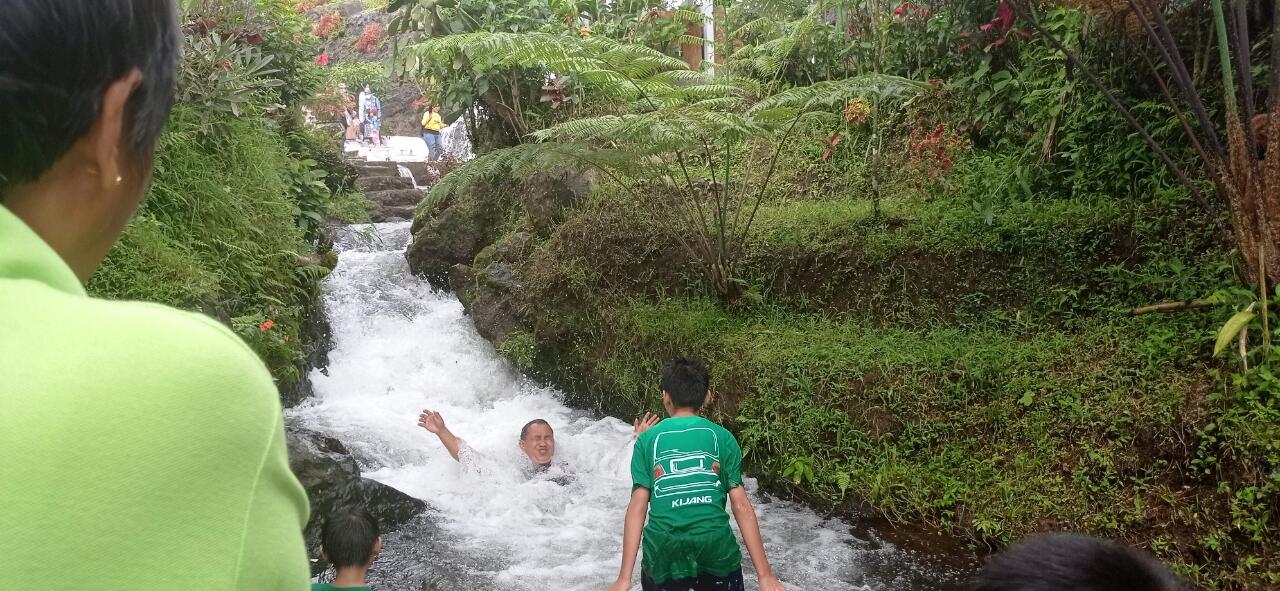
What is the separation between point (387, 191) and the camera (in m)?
14.0

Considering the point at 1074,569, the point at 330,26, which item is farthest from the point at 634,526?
the point at 330,26

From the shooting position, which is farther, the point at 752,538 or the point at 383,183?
the point at 383,183

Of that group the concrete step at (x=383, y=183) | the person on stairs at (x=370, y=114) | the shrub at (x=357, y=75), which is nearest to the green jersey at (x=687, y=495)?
the concrete step at (x=383, y=183)

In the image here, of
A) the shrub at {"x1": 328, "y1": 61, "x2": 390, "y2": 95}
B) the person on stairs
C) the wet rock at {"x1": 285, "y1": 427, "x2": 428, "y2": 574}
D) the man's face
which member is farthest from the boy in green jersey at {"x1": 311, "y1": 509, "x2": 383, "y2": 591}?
the person on stairs

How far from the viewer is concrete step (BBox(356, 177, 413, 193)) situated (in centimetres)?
1404

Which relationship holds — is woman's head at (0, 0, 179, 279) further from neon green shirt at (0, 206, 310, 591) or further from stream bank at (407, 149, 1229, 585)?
stream bank at (407, 149, 1229, 585)

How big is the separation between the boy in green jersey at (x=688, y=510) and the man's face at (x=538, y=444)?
2.86 metres

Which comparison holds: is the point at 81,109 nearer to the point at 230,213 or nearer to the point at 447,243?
the point at 230,213

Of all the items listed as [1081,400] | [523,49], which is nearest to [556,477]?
[523,49]

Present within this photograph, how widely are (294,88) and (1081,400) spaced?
789cm

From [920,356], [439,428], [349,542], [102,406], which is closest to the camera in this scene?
[102,406]

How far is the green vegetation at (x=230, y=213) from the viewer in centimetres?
607

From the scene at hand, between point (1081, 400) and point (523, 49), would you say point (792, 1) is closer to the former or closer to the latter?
point (523, 49)

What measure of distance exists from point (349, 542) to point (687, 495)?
1.26 metres
